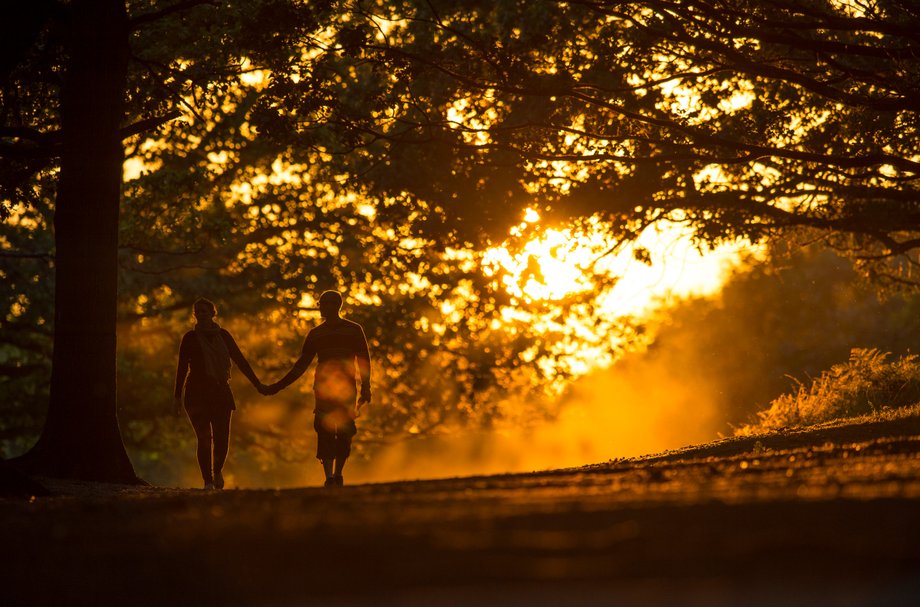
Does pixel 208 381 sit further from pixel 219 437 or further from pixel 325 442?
pixel 325 442

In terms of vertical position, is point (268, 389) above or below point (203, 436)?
above

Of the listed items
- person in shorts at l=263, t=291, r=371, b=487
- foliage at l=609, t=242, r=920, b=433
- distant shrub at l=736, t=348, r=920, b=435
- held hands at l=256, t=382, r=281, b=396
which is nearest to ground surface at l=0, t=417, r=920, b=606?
person in shorts at l=263, t=291, r=371, b=487

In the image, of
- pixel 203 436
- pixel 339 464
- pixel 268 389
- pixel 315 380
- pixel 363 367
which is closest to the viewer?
pixel 315 380

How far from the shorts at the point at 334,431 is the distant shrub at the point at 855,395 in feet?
21.7

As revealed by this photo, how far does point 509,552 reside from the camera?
4676 mm

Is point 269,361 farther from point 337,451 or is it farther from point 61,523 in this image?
point 61,523

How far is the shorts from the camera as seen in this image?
42.2 feet

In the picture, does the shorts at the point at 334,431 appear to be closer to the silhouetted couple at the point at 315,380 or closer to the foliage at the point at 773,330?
the silhouetted couple at the point at 315,380

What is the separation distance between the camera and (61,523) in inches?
255

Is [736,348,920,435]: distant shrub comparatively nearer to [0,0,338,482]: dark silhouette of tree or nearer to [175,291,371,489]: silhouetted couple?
[175,291,371,489]: silhouetted couple

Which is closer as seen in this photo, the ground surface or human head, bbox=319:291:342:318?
the ground surface

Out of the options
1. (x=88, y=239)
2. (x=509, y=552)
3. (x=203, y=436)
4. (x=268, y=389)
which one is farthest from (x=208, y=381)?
(x=509, y=552)

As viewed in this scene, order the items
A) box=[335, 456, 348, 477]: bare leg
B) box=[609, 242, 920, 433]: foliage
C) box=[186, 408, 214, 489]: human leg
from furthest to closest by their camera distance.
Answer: box=[609, 242, 920, 433]: foliage → box=[186, 408, 214, 489]: human leg → box=[335, 456, 348, 477]: bare leg

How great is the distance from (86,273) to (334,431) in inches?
128
